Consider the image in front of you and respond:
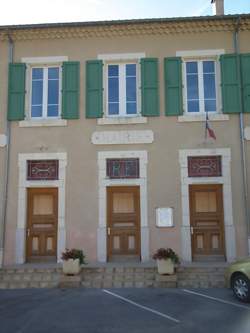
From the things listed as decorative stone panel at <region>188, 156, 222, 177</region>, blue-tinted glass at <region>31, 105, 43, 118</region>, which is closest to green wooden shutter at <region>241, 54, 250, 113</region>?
decorative stone panel at <region>188, 156, 222, 177</region>

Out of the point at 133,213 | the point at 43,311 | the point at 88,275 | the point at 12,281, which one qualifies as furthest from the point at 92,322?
the point at 133,213

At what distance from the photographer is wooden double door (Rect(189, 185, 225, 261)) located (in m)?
11.2

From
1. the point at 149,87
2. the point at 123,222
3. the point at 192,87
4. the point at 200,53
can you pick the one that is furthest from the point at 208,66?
the point at 123,222

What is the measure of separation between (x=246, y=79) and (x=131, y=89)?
3.34 m

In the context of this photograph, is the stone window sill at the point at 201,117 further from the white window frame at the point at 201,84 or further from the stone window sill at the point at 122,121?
the stone window sill at the point at 122,121

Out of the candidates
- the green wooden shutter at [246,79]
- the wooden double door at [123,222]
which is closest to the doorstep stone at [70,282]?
the wooden double door at [123,222]

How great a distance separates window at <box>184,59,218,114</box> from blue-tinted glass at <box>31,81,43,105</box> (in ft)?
14.1

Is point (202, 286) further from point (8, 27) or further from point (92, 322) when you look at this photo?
point (8, 27)

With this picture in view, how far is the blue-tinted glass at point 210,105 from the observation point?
38.0 ft

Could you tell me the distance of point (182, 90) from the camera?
38.1 feet

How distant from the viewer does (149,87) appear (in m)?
11.6

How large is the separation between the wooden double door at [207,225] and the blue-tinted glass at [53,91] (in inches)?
187

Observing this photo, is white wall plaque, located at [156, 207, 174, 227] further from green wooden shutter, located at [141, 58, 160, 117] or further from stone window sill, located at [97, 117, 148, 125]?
green wooden shutter, located at [141, 58, 160, 117]

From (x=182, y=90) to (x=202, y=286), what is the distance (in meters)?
5.51
